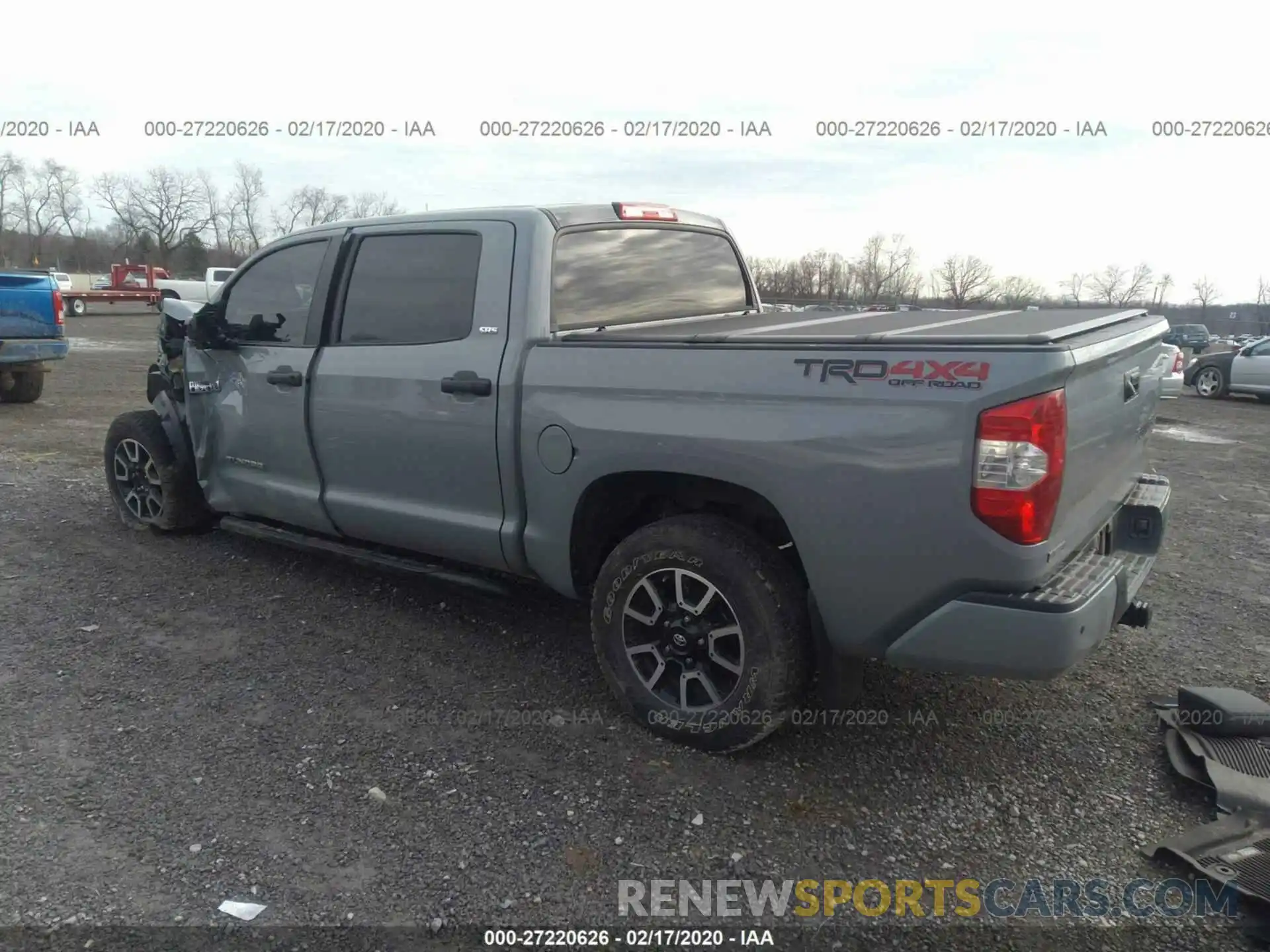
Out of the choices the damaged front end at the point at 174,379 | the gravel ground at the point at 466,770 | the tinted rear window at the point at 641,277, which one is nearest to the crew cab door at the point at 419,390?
the tinted rear window at the point at 641,277

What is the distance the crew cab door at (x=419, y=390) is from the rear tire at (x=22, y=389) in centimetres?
921

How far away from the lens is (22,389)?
1134cm

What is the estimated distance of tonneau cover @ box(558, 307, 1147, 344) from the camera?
108 inches

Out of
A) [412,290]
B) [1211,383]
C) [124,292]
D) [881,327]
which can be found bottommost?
[1211,383]

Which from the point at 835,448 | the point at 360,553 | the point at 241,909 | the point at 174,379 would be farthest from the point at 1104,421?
the point at 174,379

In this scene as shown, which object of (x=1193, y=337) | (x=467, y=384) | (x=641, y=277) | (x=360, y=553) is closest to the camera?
(x=467, y=384)

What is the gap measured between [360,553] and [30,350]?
26.8 feet

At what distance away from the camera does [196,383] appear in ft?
16.8

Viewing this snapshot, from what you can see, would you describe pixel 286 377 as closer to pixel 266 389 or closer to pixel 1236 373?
pixel 266 389

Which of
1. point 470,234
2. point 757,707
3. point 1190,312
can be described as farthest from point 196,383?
point 1190,312

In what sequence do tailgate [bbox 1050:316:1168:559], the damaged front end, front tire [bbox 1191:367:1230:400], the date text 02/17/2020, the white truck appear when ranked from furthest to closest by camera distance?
1. the white truck
2. front tire [bbox 1191:367:1230:400]
3. the damaged front end
4. tailgate [bbox 1050:316:1168:559]
5. the date text 02/17/2020

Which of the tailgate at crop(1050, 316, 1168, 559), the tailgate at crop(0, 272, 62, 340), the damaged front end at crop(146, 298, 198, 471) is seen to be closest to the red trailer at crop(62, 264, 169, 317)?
the tailgate at crop(0, 272, 62, 340)

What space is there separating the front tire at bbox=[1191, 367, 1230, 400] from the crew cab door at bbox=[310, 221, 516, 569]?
1775cm

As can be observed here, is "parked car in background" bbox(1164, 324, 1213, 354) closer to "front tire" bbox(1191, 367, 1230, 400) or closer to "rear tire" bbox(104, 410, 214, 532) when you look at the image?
"front tire" bbox(1191, 367, 1230, 400)
